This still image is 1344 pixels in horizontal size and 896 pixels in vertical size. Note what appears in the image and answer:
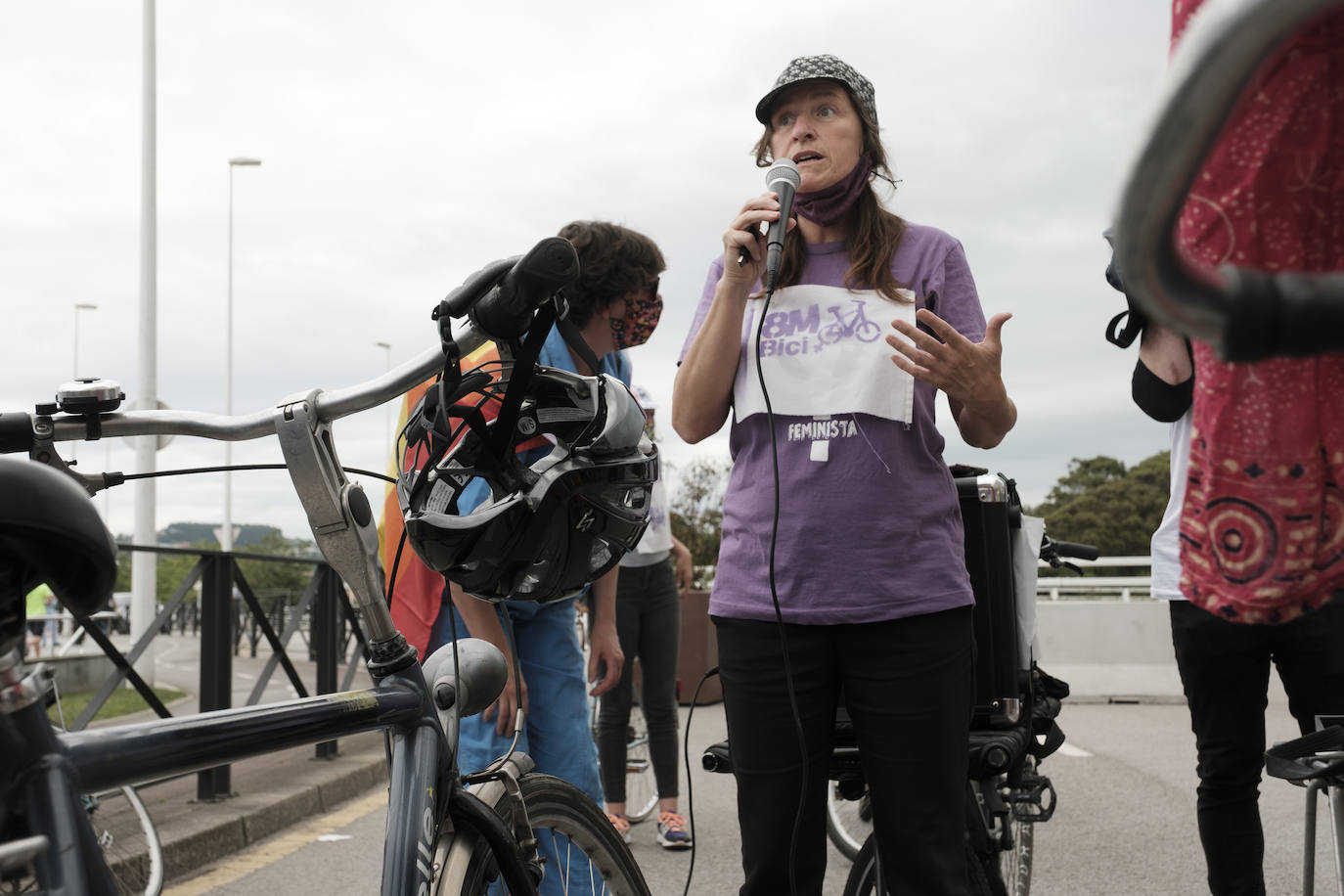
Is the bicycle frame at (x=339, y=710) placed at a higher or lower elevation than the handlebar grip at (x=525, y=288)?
lower

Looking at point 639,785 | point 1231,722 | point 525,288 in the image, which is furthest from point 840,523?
point 639,785

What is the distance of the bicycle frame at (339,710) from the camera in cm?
133

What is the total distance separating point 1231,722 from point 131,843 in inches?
97.8

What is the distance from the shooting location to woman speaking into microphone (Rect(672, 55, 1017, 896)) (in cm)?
216

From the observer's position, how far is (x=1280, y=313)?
0.56 meters

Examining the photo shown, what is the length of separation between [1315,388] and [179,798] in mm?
5985

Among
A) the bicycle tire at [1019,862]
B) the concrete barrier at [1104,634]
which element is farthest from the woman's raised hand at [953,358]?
the concrete barrier at [1104,634]

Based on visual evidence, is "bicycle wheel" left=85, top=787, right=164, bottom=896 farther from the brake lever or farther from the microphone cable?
the microphone cable

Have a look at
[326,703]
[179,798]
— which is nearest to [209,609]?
[179,798]

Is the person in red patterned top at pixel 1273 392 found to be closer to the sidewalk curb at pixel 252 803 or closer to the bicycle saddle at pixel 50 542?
the bicycle saddle at pixel 50 542

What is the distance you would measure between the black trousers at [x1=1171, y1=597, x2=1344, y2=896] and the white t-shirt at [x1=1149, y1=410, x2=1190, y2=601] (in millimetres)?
64

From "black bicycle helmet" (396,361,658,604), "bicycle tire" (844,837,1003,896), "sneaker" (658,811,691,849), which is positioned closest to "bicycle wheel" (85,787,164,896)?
"black bicycle helmet" (396,361,658,604)

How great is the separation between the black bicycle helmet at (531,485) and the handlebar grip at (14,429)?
47cm

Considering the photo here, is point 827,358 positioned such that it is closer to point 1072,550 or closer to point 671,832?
point 1072,550
